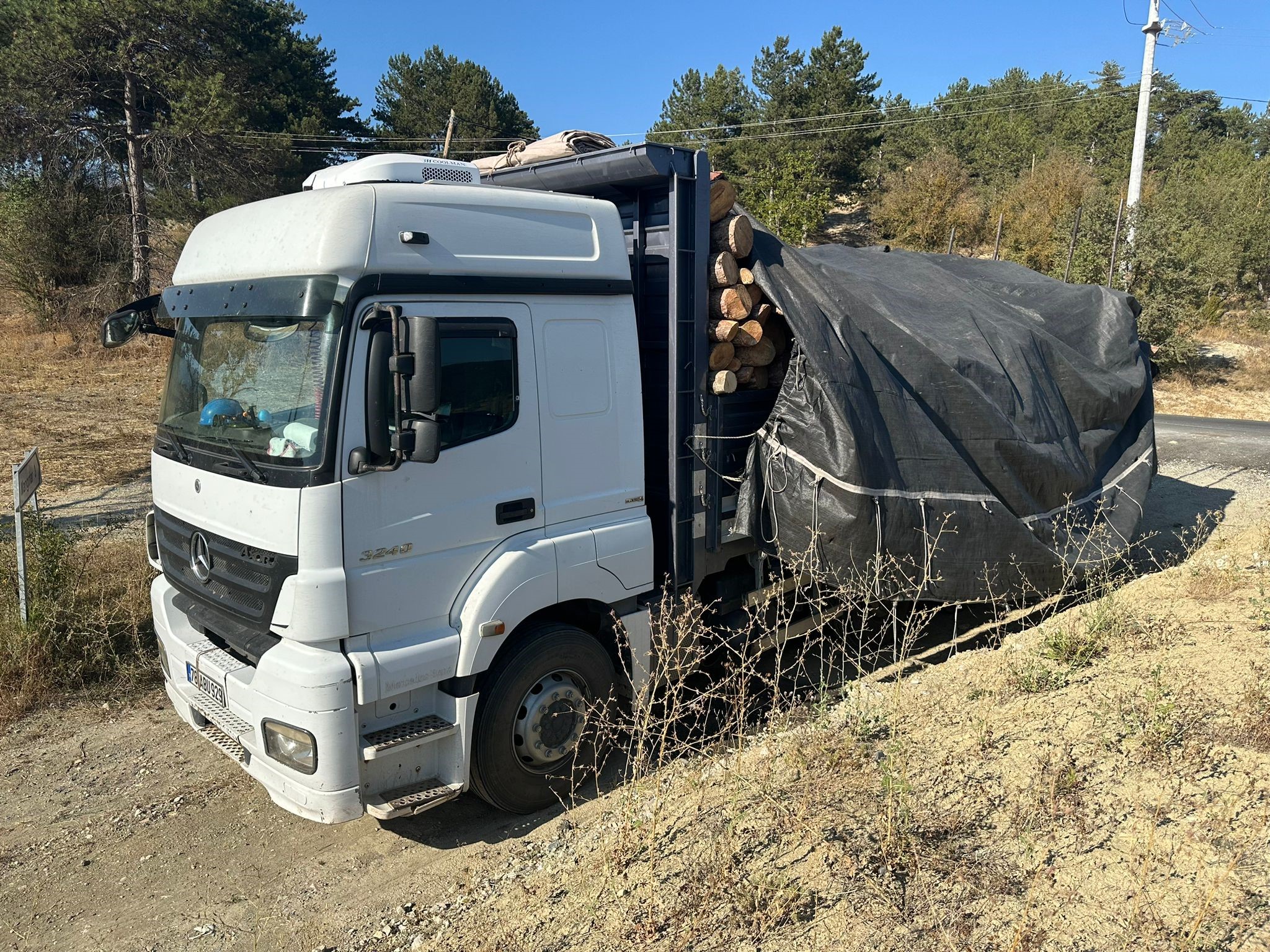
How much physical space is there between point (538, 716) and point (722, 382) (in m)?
2.00

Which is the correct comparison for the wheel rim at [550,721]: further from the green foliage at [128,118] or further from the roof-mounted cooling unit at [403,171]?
the green foliage at [128,118]

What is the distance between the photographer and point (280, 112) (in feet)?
93.3

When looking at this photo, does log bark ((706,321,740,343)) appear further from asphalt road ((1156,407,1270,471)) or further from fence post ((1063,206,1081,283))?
fence post ((1063,206,1081,283))

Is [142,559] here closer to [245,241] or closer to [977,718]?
[245,241]

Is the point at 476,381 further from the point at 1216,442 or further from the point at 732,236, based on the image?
the point at 1216,442

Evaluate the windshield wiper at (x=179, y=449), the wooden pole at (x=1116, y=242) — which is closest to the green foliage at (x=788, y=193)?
the wooden pole at (x=1116, y=242)

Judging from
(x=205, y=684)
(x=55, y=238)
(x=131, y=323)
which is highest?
(x=55, y=238)

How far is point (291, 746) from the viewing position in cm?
345

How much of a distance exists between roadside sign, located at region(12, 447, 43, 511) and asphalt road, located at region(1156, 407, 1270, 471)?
42.5 ft

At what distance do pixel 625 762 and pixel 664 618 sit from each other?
3.09ft

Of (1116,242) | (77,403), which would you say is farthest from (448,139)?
(1116,242)

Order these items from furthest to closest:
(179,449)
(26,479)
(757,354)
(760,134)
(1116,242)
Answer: (760,134)
(1116,242)
(26,479)
(757,354)
(179,449)

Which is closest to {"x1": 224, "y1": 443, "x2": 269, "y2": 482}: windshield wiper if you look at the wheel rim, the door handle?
the door handle

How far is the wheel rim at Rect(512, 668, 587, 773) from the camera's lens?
4.03 meters
